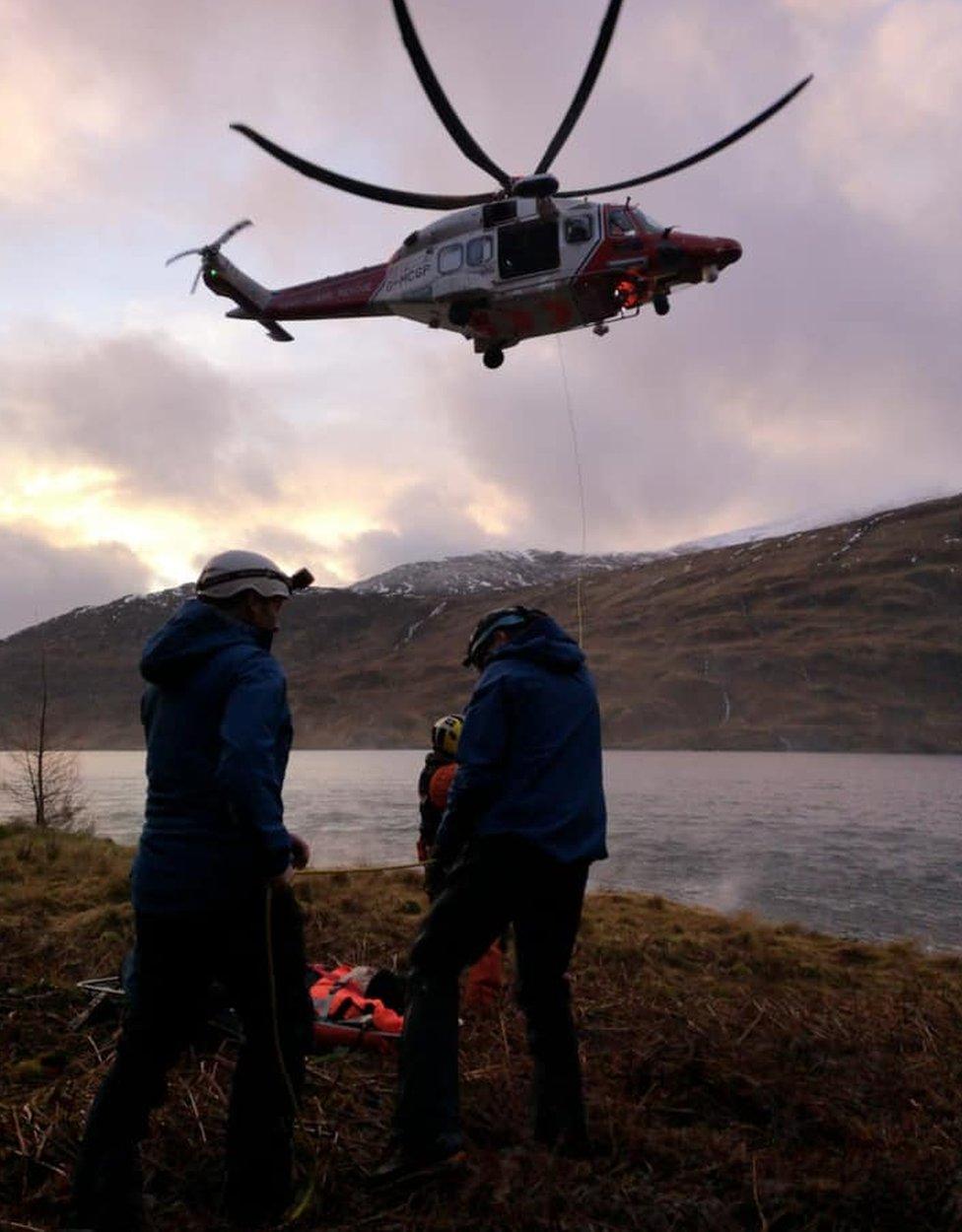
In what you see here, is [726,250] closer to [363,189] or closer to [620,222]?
[620,222]

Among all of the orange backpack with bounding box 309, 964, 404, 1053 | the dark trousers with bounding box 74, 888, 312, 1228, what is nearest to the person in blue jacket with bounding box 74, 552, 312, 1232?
the dark trousers with bounding box 74, 888, 312, 1228

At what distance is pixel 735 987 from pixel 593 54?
9682 mm

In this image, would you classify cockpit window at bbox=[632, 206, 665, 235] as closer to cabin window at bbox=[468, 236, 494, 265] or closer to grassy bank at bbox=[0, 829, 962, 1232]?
cabin window at bbox=[468, 236, 494, 265]

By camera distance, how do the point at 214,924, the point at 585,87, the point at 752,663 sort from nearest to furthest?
1. the point at 214,924
2. the point at 585,87
3. the point at 752,663

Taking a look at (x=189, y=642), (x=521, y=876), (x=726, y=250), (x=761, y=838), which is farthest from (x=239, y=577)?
(x=761, y=838)

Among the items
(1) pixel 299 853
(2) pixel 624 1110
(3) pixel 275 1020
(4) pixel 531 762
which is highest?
(4) pixel 531 762

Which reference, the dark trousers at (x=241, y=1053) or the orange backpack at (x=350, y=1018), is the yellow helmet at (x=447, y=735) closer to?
the orange backpack at (x=350, y=1018)

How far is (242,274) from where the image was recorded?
48.0 ft

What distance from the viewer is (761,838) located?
102 feet

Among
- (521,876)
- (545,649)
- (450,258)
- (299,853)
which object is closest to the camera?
(299,853)

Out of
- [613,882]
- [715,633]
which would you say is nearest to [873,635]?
[715,633]

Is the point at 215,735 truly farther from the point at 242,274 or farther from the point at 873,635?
the point at 873,635

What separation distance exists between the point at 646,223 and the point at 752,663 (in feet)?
446

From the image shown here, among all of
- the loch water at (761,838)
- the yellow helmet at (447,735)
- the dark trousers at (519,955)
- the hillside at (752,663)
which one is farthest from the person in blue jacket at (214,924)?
the hillside at (752,663)
